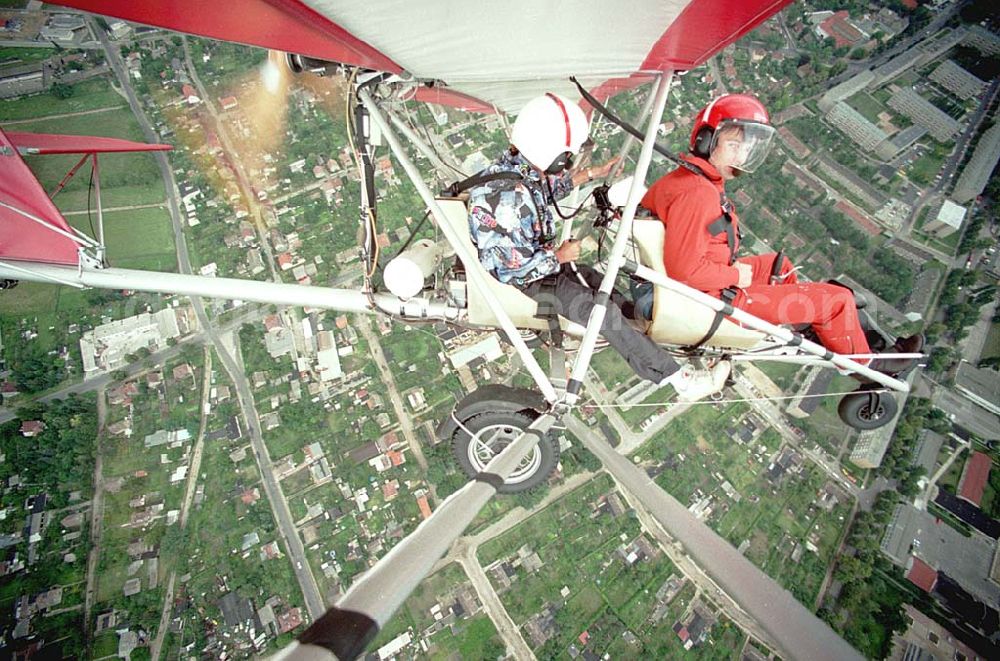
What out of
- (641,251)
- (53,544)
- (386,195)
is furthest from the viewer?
(386,195)

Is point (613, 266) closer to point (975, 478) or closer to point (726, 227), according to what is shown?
point (726, 227)

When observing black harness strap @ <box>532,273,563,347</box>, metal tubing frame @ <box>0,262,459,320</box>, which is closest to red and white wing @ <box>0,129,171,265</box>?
metal tubing frame @ <box>0,262,459,320</box>

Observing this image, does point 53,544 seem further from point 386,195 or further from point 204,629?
point 386,195

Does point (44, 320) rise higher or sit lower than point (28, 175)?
higher

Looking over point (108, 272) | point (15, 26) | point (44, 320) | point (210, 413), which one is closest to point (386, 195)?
point (210, 413)

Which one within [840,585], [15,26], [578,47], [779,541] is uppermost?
[15,26]

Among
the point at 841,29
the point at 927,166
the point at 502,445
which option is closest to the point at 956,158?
the point at 927,166
